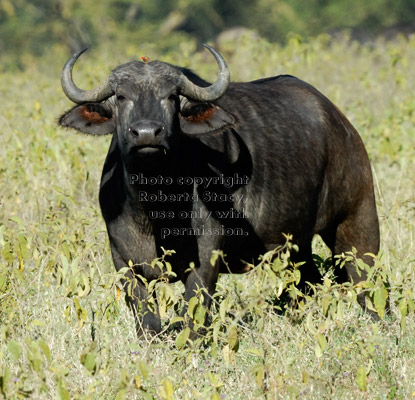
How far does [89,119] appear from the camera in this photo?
177 inches

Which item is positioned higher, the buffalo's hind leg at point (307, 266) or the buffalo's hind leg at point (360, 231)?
the buffalo's hind leg at point (360, 231)

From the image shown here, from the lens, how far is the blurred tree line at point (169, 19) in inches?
1379

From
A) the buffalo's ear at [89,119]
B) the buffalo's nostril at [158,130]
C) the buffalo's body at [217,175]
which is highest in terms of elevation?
the buffalo's ear at [89,119]

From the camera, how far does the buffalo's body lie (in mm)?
4316

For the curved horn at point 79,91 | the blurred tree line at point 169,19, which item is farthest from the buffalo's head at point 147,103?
the blurred tree line at point 169,19

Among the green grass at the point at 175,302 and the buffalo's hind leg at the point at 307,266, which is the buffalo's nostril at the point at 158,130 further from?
the buffalo's hind leg at the point at 307,266

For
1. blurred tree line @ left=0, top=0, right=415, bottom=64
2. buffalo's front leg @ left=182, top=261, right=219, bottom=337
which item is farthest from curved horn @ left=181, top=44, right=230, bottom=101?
blurred tree line @ left=0, top=0, right=415, bottom=64

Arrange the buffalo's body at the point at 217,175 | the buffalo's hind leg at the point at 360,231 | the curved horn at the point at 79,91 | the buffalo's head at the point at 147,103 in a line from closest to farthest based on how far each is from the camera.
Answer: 1. the buffalo's head at the point at 147,103
2. the buffalo's body at the point at 217,175
3. the curved horn at the point at 79,91
4. the buffalo's hind leg at the point at 360,231

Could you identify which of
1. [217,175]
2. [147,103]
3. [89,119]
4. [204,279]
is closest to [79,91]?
[89,119]

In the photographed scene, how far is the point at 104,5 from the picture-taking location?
117 feet

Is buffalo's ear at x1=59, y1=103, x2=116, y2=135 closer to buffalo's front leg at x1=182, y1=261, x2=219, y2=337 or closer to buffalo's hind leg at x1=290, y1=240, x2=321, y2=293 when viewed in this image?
buffalo's front leg at x1=182, y1=261, x2=219, y2=337

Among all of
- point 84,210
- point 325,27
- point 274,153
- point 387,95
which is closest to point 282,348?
point 274,153

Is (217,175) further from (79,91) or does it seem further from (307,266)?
(307,266)

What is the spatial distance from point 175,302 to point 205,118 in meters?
1.19
